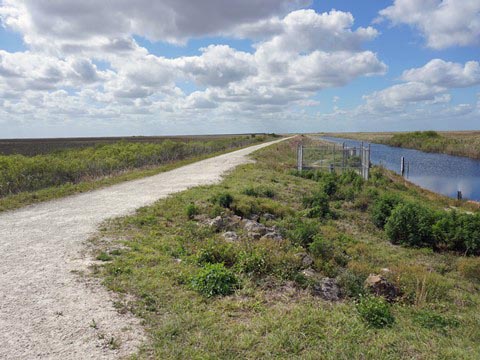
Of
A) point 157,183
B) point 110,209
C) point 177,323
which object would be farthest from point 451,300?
point 157,183

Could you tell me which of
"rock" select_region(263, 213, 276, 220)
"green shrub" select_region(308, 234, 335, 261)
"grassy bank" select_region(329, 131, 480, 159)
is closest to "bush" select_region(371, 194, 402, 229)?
"rock" select_region(263, 213, 276, 220)

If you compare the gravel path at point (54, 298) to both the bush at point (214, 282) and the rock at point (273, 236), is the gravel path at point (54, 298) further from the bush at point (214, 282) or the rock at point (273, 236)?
the rock at point (273, 236)

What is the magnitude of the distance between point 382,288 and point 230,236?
369 cm

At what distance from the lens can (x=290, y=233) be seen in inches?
414

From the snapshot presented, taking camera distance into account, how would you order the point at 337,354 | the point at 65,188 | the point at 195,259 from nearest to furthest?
1. the point at 337,354
2. the point at 195,259
3. the point at 65,188

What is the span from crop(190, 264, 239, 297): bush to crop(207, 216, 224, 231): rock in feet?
A: 10.9

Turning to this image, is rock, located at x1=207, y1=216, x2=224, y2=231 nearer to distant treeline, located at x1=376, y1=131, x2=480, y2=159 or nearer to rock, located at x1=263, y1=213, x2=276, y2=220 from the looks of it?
rock, located at x1=263, y1=213, x2=276, y2=220

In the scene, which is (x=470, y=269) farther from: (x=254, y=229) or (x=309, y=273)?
(x=254, y=229)

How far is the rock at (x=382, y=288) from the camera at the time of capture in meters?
7.05

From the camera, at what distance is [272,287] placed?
260 inches

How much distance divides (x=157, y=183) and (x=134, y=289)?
11571 millimetres

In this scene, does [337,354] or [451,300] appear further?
[451,300]

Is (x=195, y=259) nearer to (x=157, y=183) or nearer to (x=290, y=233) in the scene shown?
(x=290, y=233)

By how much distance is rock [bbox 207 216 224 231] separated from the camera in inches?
394
